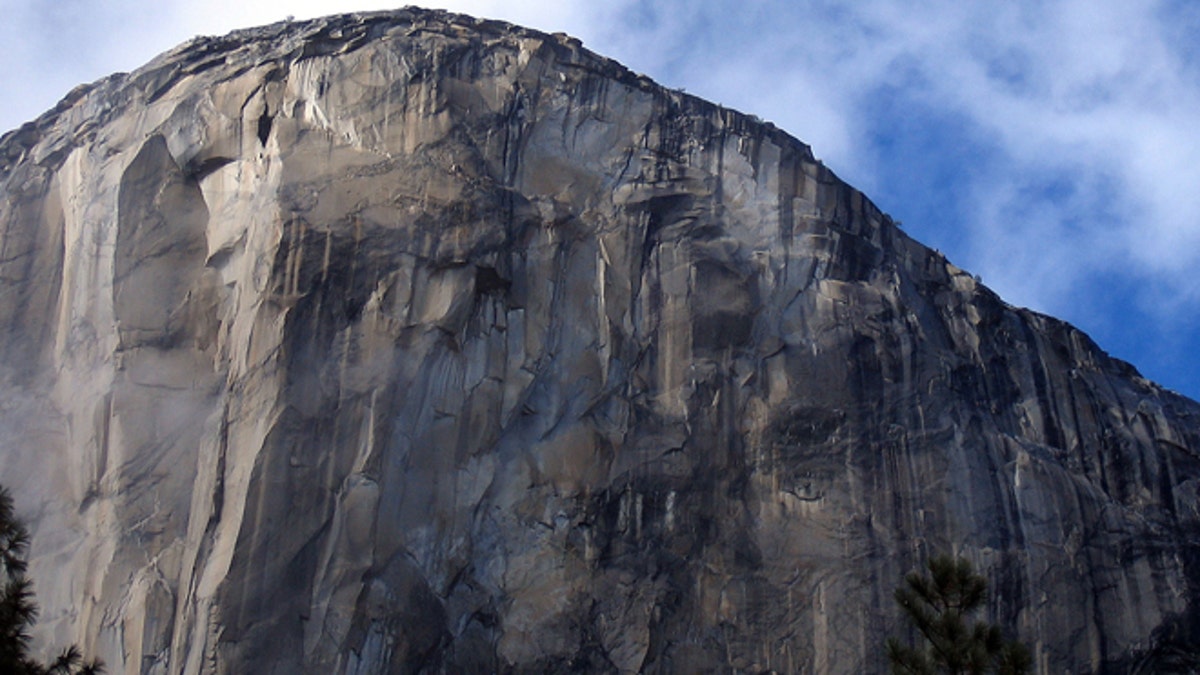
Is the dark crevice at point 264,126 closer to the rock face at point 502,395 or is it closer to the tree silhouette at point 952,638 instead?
the rock face at point 502,395

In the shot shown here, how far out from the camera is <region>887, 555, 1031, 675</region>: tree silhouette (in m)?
19.7

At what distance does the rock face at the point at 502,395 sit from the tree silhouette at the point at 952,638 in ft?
29.6

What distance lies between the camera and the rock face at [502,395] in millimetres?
27828

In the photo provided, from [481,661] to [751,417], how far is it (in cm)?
716

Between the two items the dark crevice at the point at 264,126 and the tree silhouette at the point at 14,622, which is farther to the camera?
the dark crevice at the point at 264,126

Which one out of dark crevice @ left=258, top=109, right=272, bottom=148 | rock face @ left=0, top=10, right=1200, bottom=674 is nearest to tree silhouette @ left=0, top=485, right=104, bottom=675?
rock face @ left=0, top=10, right=1200, bottom=674

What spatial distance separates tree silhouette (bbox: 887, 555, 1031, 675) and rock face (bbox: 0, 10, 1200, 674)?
355 inches

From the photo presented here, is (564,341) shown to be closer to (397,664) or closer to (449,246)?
(449,246)

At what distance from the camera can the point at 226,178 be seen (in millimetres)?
31016

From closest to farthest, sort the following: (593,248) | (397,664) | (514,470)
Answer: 1. (397,664)
2. (514,470)
3. (593,248)

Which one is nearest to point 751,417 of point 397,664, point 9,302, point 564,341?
point 564,341

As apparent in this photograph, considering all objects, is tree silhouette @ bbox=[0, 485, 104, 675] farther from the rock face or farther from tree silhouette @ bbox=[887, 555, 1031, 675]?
tree silhouette @ bbox=[887, 555, 1031, 675]

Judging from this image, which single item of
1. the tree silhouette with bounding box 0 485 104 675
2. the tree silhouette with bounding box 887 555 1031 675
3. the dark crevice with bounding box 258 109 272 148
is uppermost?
the dark crevice with bounding box 258 109 272 148

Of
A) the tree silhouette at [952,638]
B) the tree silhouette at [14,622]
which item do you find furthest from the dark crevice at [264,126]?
the tree silhouette at [952,638]
